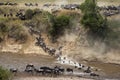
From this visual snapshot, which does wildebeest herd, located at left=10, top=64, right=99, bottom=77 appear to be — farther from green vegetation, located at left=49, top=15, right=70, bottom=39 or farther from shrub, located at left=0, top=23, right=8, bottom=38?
shrub, located at left=0, top=23, right=8, bottom=38

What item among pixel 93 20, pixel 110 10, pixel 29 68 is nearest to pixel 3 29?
pixel 29 68

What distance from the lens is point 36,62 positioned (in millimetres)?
78875

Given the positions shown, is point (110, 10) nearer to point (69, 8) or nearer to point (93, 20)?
point (69, 8)

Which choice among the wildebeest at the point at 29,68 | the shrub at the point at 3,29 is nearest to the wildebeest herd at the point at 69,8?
the shrub at the point at 3,29

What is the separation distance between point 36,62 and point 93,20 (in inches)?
547

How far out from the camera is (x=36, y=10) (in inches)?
3526

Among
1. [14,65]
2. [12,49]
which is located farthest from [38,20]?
[14,65]

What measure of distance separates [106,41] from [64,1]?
17666 mm

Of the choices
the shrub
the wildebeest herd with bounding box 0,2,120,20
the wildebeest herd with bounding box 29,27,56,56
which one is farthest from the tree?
the shrub

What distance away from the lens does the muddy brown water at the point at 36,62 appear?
75.8 m

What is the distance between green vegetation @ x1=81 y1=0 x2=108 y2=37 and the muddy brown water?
6.92 m

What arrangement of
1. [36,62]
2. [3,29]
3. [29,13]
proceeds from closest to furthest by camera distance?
[36,62], [3,29], [29,13]

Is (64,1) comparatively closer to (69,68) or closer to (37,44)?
(37,44)

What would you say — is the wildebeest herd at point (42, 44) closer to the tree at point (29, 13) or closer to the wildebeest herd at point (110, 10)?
the tree at point (29, 13)
